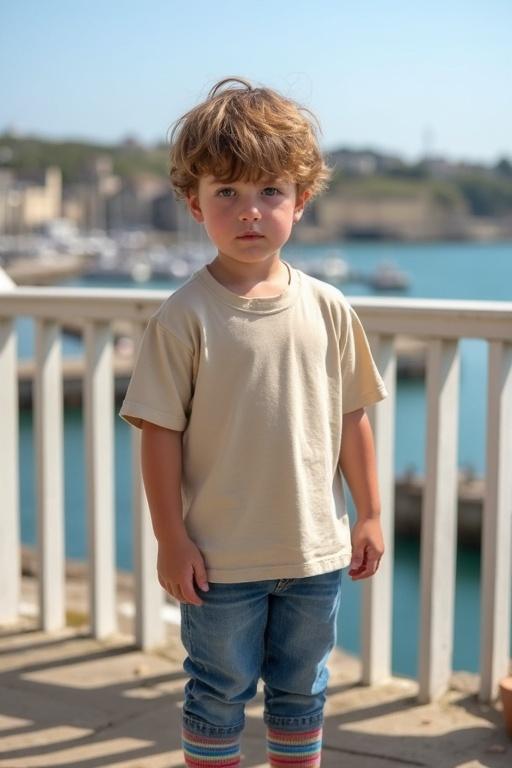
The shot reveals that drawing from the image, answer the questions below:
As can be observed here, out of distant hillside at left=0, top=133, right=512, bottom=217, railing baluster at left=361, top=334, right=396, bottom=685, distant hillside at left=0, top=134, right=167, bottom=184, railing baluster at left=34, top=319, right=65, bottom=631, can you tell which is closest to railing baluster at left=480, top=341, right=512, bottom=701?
railing baluster at left=361, top=334, right=396, bottom=685

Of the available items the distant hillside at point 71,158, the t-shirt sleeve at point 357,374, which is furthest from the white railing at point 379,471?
the distant hillside at point 71,158

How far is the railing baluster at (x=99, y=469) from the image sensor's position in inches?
114

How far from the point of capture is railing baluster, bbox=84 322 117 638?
9.47ft

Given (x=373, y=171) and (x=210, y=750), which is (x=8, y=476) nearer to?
(x=210, y=750)

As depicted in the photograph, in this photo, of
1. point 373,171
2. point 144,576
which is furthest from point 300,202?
point 373,171

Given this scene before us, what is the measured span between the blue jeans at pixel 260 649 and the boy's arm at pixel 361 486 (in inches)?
3.4

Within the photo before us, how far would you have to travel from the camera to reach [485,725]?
2340 mm

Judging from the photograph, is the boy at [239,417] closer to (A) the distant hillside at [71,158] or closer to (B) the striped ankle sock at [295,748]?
(B) the striped ankle sock at [295,748]

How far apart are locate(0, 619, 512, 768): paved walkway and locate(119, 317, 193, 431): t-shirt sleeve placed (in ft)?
3.16

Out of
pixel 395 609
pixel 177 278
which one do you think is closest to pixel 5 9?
pixel 177 278

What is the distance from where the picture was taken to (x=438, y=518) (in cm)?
246

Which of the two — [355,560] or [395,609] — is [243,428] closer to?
[355,560]

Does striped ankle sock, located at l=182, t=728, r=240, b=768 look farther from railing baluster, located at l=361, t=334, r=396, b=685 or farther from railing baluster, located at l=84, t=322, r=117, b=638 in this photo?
railing baluster, located at l=84, t=322, r=117, b=638

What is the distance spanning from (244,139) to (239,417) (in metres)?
0.42
